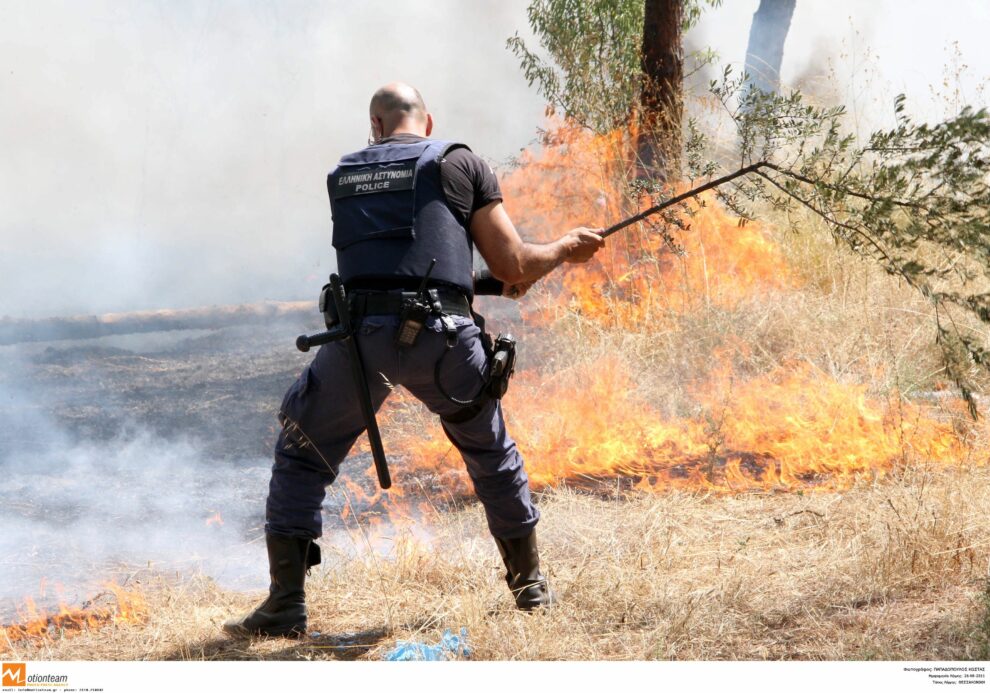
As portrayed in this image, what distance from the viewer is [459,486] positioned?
17.9 feet

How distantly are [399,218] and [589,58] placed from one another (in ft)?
17.3

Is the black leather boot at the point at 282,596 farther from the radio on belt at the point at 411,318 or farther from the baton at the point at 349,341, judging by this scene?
the radio on belt at the point at 411,318

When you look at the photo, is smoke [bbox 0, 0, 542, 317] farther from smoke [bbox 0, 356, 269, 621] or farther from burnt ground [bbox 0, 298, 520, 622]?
smoke [bbox 0, 356, 269, 621]

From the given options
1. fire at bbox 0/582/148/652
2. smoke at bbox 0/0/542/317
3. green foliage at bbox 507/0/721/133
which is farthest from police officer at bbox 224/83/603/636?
smoke at bbox 0/0/542/317

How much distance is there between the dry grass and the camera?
3.14 m

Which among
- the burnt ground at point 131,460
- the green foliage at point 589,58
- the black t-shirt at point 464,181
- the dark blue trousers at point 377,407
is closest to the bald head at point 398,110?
the black t-shirt at point 464,181

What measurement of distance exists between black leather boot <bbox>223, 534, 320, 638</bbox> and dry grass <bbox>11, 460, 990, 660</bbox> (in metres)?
0.07

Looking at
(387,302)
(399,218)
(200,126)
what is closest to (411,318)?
(387,302)

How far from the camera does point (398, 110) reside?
3.42 metres

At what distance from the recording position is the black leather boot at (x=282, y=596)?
325cm

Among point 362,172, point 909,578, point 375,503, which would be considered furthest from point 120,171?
point 909,578

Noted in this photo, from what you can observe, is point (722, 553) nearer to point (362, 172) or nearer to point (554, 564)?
point (554, 564)

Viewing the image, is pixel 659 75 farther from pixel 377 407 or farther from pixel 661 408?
pixel 377 407

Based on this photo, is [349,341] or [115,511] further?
[115,511]
